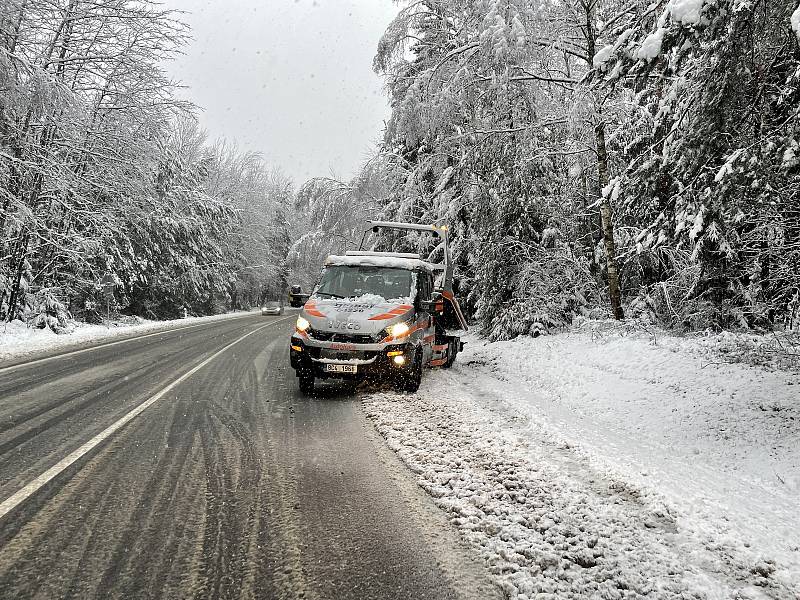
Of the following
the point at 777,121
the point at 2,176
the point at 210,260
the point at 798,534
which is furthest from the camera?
the point at 210,260

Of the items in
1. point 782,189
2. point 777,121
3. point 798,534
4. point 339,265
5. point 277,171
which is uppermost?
point 277,171

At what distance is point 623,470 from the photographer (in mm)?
4863

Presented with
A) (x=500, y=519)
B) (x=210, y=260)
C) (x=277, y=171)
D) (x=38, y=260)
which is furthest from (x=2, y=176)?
(x=277, y=171)

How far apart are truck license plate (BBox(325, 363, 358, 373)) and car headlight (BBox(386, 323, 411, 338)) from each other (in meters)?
0.77

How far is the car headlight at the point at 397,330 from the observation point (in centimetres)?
809

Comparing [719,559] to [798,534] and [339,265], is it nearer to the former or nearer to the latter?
[798,534]

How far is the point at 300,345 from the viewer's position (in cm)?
823

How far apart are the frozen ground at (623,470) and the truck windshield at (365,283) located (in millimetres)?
1785

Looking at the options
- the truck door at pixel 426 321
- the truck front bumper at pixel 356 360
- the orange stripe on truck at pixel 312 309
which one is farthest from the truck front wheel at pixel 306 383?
the truck door at pixel 426 321

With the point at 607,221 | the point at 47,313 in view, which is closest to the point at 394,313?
the point at 607,221

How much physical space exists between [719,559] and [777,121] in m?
4.01

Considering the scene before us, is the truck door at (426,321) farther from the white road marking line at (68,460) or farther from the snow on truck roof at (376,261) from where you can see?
the white road marking line at (68,460)

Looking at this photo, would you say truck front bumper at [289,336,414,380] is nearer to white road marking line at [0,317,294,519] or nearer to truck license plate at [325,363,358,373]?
truck license plate at [325,363,358,373]

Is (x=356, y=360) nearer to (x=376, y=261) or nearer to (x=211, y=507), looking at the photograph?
(x=376, y=261)
